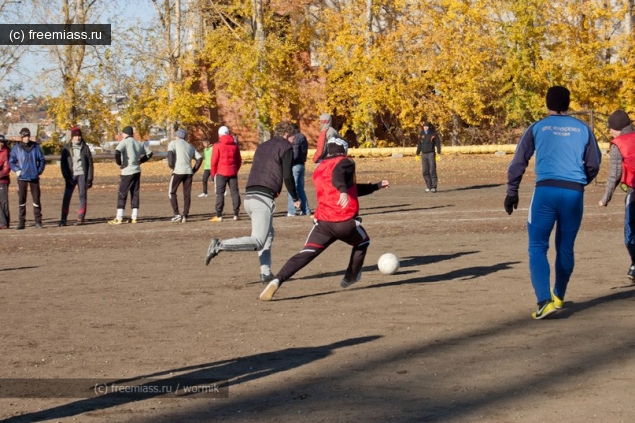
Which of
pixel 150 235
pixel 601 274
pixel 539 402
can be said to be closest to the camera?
pixel 539 402

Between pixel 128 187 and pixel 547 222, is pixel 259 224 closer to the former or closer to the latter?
pixel 547 222

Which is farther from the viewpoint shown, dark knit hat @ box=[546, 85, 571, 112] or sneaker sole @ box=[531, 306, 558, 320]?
dark knit hat @ box=[546, 85, 571, 112]

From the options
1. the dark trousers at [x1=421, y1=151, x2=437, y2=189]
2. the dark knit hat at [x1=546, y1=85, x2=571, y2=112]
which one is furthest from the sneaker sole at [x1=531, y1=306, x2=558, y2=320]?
the dark trousers at [x1=421, y1=151, x2=437, y2=189]

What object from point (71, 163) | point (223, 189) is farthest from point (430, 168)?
point (71, 163)

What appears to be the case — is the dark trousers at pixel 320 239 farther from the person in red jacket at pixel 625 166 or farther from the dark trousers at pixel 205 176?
the dark trousers at pixel 205 176

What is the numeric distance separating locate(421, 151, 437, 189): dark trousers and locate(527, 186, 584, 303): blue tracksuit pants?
62.6 ft

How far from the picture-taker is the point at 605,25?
50375mm

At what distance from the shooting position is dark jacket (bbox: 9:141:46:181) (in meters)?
21.2

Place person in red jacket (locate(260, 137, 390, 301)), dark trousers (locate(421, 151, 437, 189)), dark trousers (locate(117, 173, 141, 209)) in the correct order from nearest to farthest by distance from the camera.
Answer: person in red jacket (locate(260, 137, 390, 301)), dark trousers (locate(117, 173, 141, 209)), dark trousers (locate(421, 151, 437, 189))

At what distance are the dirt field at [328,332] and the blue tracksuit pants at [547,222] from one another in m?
0.40

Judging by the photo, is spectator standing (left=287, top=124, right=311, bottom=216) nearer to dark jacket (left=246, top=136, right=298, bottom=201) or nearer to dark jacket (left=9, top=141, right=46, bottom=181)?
dark jacket (left=9, top=141, right=46, bottom=181)

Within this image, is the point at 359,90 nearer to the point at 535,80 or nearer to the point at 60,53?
the point at 535,80

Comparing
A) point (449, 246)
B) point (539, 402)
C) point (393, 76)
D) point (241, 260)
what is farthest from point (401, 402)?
point (393, 76)

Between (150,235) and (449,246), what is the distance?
580 cm
